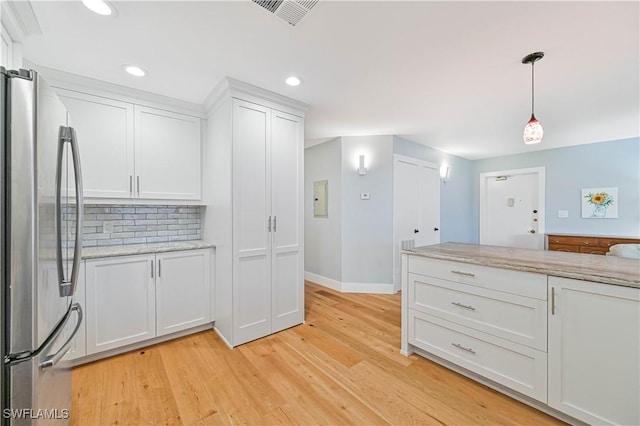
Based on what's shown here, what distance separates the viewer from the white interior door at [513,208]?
16.2 ft

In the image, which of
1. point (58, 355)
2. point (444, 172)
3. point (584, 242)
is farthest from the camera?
point (444, 172)

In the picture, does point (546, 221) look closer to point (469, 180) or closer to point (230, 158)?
point (469, 180)

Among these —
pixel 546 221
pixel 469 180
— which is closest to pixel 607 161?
pixel 546 221

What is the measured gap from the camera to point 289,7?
4.68 ft

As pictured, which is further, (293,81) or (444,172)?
(444,172)

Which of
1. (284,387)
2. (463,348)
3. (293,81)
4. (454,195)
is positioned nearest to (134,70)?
(293,81)

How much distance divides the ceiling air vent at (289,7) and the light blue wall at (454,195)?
3.01 meters

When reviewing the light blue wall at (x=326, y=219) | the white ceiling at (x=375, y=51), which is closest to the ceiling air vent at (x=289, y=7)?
the white ceiling at (x=375, y=51)

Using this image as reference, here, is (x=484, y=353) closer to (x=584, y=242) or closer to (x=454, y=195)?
(x=584, y=242)

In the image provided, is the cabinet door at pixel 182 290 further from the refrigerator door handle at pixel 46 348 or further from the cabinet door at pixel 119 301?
the refrigerator door handle at pixel 46 348

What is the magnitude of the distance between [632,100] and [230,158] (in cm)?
418

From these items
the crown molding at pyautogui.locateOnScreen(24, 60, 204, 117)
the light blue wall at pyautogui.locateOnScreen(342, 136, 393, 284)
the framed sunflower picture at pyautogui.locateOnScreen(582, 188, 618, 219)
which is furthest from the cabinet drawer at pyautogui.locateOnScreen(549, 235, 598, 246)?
the crown molding at pyautogui.locateOnScreen(24, 60, 204, 117)

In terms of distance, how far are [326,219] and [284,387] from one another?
2685 mm

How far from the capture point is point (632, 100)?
2.67 metres
